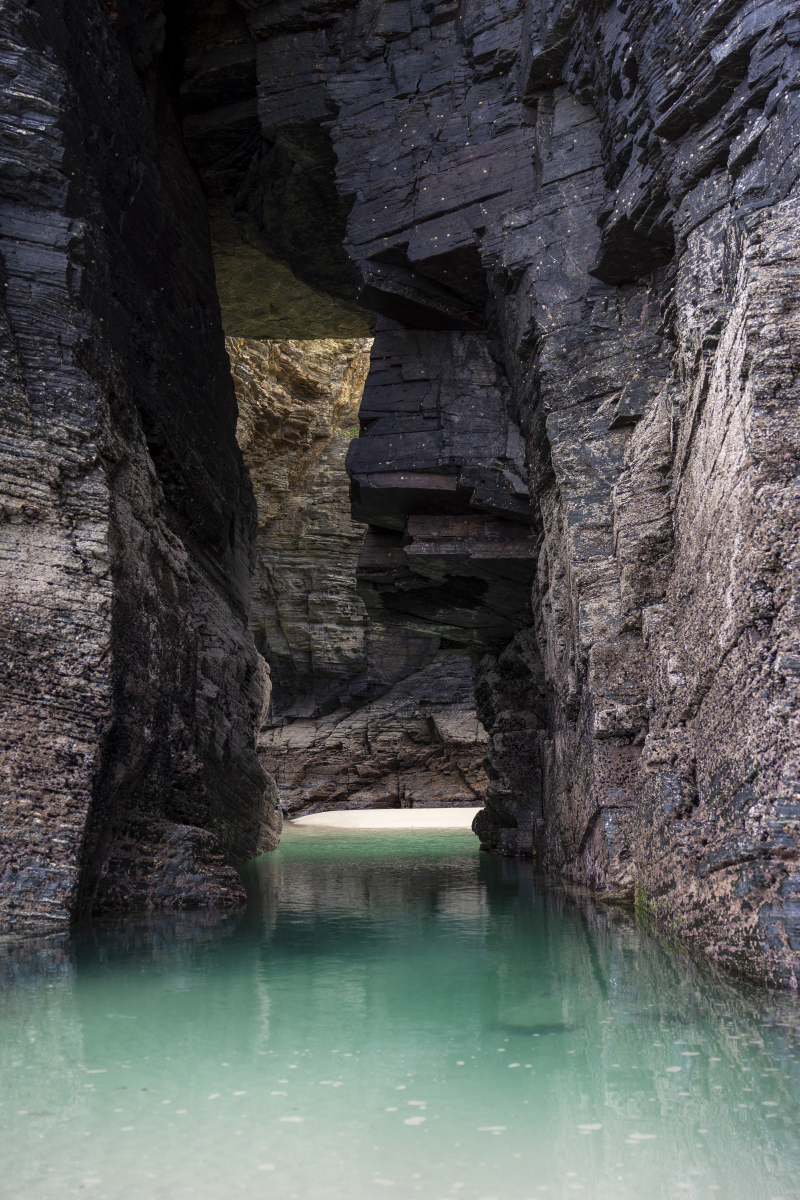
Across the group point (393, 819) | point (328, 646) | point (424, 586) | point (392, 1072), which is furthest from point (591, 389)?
point (328, 646)

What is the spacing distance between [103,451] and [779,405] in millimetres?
6174

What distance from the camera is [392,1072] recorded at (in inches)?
138

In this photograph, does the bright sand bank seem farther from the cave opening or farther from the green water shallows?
the green water shallows

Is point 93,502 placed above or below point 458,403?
below

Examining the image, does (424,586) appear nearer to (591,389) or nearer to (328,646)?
(591,389)

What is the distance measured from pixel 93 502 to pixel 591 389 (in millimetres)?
5701

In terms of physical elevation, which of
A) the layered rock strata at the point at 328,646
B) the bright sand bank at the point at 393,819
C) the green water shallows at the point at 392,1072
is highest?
the layered rock strata at the point at 328,646

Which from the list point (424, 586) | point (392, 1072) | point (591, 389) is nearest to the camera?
point (392, 1072)

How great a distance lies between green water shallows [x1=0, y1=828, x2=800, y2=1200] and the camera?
259 centimetres

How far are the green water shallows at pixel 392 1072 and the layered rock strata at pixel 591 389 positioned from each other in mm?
1012

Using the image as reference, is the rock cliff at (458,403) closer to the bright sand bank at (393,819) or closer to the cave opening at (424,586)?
the cave opening at (424,586)

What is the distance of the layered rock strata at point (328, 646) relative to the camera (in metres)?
27.4

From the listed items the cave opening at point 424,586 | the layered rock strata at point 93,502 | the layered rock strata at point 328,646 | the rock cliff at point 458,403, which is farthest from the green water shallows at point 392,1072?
the layered rock strata at point 328,646

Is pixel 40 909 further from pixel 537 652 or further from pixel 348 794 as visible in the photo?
pixel 348 794
